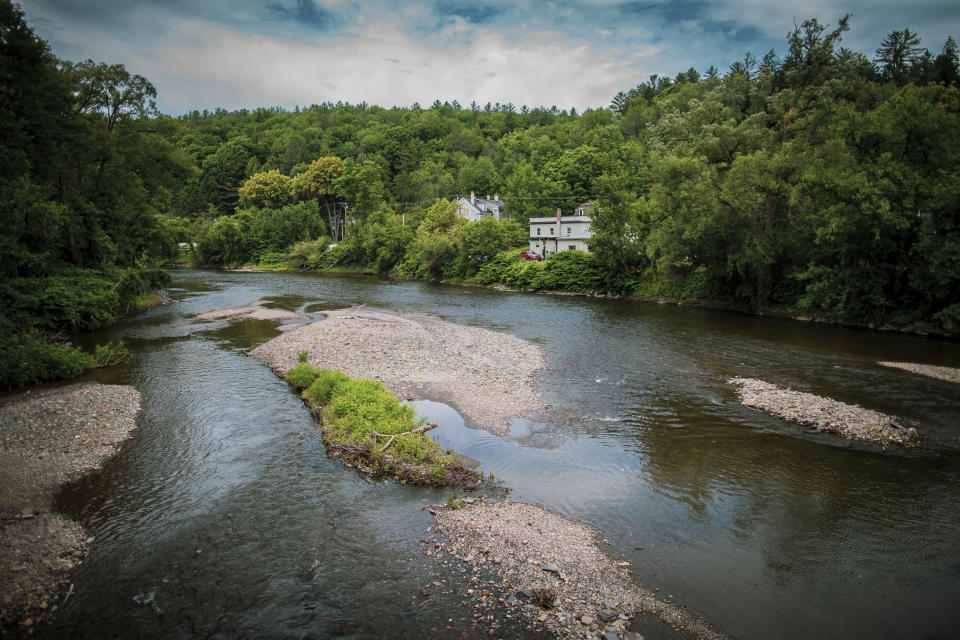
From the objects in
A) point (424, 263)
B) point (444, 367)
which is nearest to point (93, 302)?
point (444, 367)

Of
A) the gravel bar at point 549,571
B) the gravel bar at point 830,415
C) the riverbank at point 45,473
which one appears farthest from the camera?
the gravel bar at point 830,415

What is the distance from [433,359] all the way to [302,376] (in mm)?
6338

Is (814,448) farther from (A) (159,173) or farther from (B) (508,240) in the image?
(B) (508,240)

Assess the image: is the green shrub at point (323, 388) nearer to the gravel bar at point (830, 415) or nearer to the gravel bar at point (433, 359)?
the gravel bar at point (433, 359)

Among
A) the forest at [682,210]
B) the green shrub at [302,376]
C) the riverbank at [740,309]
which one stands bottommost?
the green shrub at [302,376]

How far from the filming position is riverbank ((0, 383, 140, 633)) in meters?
9.02

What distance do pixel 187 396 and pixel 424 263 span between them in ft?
A: 166

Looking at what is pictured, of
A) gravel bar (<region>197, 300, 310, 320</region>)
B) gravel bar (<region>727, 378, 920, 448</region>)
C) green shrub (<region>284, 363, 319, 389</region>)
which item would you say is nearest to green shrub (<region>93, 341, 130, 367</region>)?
green shrub (<region>284, 363, 319, 389</region>)

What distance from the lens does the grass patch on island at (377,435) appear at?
1352cm

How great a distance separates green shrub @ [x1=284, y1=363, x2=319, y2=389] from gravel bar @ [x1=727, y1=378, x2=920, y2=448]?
1773 cm

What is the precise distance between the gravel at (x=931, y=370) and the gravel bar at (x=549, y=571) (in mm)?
21476

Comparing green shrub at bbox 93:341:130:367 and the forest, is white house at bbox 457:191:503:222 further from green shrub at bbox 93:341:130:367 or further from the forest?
green shrub at bbox 93:341:130:367

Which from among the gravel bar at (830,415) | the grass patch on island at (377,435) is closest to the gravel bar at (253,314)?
the grass patch on island at (377,435)

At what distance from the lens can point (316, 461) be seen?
14523 mm
